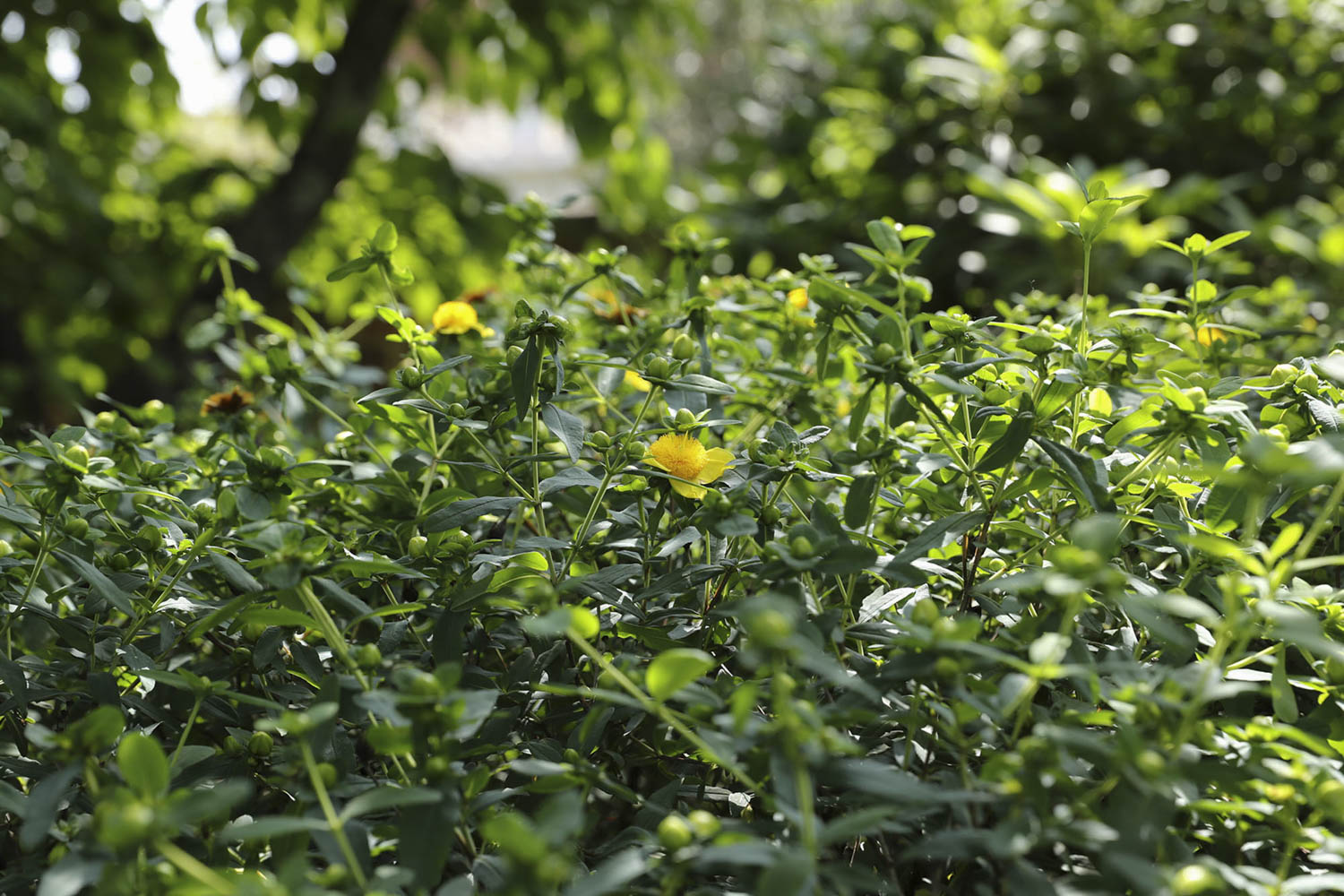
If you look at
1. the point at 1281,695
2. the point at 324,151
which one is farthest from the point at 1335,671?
the point at 324,151

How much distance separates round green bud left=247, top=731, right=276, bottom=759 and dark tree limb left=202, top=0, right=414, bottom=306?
240 centimetres

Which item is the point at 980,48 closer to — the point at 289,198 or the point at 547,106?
the point at 547,106

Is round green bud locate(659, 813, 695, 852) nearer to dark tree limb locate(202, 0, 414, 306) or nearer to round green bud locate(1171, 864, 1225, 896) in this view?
round green bud locate(1171, 864, 1225, 896)

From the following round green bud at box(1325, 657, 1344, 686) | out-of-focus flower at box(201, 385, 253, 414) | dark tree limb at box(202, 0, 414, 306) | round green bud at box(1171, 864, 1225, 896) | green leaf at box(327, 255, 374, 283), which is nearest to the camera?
round green bud at box(1171, 864, 1225, 896)

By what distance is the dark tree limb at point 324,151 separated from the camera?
111 inches

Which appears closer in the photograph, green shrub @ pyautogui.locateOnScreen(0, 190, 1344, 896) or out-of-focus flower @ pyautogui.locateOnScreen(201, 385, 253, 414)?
green shrub @ pyautogui.locateOnScreen(0, 190, 1344, 896)

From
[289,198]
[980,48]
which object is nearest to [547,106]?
[289,198]

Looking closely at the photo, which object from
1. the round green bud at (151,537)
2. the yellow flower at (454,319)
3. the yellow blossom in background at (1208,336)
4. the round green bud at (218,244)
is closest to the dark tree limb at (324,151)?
the round green bud at (218,244)

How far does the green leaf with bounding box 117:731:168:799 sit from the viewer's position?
498 millimetres

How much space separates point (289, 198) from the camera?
2.85 m

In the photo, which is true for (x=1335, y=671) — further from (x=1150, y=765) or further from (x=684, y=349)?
(x=684, y=349)

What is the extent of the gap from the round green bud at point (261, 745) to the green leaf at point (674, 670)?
0.90ft

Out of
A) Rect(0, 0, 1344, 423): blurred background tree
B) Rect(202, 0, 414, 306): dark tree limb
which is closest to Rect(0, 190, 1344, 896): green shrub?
Rect(0, 0, 1344, 423): blurred background tree

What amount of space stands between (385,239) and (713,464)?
0.38 meters
